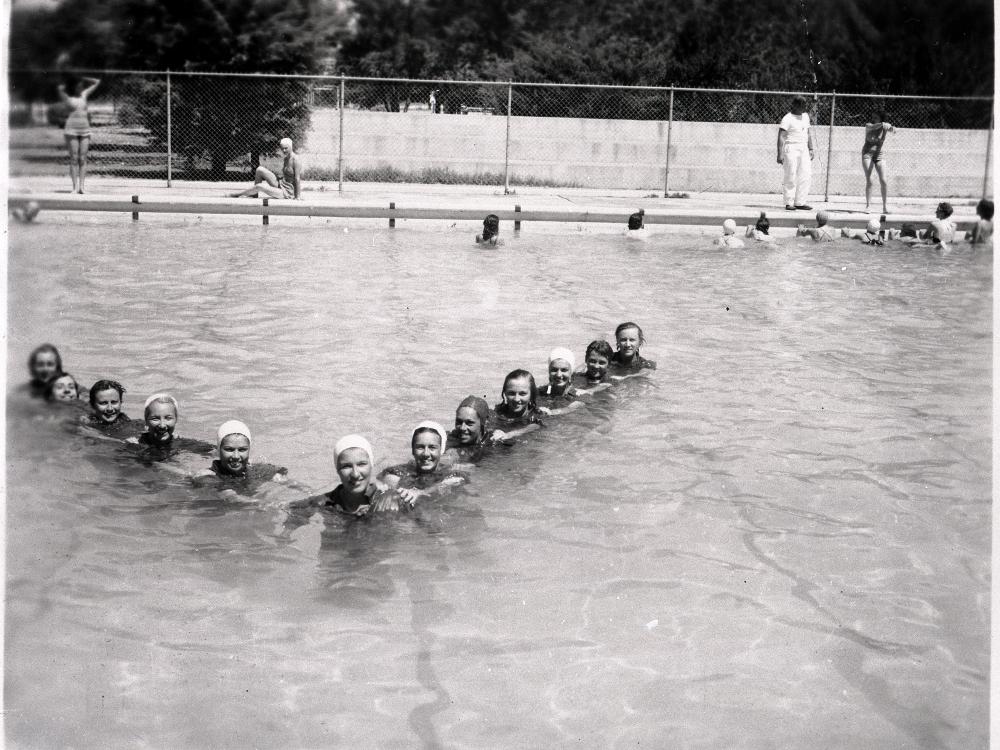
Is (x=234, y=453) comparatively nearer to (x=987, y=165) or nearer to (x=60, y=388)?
(x=60, y=388)

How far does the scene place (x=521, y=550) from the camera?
6.66m

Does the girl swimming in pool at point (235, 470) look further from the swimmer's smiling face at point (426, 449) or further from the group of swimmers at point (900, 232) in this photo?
the group of swimmers at point (900, 232)

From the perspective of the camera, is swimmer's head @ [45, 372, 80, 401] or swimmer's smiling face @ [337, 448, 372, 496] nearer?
swimmer's smiling face @ [337, 448, 372, 496]

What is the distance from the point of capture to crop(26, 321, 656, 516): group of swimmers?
6.96 meters

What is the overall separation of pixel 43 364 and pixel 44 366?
40mm

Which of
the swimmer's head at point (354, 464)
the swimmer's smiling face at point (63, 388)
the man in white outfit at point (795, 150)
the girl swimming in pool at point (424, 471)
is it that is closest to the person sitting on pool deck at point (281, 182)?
the man in white outfit at point (795, 150)

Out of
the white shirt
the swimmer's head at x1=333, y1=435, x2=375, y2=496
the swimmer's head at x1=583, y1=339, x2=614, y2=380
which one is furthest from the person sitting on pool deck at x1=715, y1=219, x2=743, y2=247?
the swimmer's head at x1=333, y1=435, x2=375, y2=496

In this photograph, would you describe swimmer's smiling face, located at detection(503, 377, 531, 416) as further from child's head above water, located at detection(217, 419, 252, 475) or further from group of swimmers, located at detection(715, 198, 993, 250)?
group of swimmers, located at detection(715, 198, 993, 250)

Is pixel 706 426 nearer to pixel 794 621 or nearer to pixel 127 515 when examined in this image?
pixel 794 621

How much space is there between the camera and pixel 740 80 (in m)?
30.7

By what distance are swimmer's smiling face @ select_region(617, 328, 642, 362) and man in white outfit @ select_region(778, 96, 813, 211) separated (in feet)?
37.6

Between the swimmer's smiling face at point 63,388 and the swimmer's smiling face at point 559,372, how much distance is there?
3.61m

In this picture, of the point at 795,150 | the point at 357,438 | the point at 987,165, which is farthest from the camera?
A: the point at 987,165

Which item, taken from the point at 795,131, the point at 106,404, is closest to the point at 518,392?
the point at 106,404
